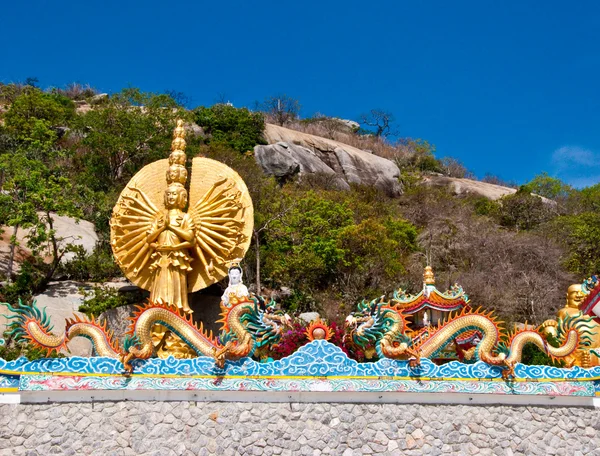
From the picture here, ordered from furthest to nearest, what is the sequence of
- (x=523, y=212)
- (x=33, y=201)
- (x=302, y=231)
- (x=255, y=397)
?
(x=523, y=212) → (x=302, y=231) → (x=33, y=201) → (x=255, y=397)

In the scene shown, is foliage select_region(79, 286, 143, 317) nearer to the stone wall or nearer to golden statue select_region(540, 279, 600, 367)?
the stone wall

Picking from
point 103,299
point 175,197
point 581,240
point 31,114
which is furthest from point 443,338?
point 31,114

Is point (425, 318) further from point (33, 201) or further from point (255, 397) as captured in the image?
point (33, 201)

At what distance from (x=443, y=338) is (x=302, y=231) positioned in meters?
11.5

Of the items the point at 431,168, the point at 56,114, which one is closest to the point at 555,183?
the point at 431,168

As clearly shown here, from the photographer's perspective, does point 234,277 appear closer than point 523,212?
Yes

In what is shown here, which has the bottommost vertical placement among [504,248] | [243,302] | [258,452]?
[258,452]

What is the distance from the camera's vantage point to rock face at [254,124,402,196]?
30.4m

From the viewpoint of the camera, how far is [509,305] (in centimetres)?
1769

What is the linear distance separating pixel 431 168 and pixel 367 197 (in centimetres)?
1537

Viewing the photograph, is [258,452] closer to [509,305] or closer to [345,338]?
[345,338]

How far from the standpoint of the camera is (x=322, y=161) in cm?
3472

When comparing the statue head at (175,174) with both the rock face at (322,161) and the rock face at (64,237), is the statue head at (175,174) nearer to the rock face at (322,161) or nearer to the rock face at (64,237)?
the rock face at (64,237)

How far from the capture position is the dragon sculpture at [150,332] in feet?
26.7
